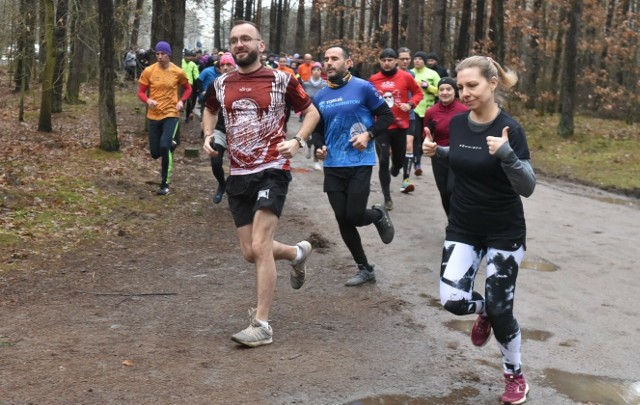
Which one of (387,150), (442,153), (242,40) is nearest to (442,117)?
(387,150)

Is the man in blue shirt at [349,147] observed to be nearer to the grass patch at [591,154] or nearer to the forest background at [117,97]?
the forest background at [117,97]

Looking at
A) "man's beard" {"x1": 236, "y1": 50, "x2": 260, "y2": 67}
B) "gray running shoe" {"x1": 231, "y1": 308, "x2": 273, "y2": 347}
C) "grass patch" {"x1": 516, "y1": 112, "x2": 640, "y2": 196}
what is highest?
"man's beard" {"x1": 236, "y1": 50, "x2": 260, "y2": 67}

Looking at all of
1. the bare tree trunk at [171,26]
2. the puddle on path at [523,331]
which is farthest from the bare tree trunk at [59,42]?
the puddle on path at [523,331]

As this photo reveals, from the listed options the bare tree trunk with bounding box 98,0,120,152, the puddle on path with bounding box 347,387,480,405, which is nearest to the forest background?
the bare tree trunk with bounding box 98,0,120,152

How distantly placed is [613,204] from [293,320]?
8.79 m

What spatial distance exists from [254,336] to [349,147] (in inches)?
101

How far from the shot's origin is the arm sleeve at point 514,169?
441 cm

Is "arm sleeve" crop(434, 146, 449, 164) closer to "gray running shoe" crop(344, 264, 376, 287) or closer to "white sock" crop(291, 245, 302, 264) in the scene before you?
"white sock" crop(291, 245, 302, 264)

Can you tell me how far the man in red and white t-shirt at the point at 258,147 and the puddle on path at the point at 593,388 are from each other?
2.03 meters

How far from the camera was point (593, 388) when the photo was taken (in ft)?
16.7

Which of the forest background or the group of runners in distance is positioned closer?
the group of runners in distance

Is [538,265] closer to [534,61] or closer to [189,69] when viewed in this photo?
[189,69]

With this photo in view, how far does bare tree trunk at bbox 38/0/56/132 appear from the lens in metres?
16.5

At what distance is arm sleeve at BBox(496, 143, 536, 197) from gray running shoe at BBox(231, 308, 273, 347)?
221cm
